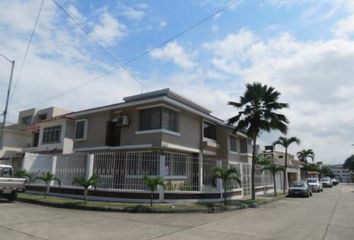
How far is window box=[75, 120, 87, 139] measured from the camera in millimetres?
23297

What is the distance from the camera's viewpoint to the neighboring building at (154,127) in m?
19.2

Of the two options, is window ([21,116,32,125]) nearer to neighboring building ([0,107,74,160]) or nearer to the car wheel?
neighboring building ([0,107,74,160])

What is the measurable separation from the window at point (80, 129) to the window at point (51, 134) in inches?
115

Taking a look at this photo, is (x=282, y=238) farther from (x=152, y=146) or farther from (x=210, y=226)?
(x=152, y=146)

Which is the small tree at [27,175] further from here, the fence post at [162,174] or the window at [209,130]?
the window at [209,130]

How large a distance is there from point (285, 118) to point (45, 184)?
56.1 feet

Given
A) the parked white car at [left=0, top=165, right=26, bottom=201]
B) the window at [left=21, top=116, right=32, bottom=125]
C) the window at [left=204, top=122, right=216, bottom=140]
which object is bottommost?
the parked white car at [left=0, top=165, right=26, bottom=201]

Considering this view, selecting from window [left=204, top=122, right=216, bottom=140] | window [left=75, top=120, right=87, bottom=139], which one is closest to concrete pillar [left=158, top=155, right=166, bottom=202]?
window [left=204, top=122, right=216, bottom=140]

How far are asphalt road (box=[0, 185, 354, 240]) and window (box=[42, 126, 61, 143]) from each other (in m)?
13.0

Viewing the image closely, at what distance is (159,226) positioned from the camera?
11.0m

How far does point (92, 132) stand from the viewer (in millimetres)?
22750

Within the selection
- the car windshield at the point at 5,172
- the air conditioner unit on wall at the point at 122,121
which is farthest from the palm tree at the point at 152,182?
the car windshield at the point at 5,172

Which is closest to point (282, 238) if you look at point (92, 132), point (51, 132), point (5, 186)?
point (5, 186)

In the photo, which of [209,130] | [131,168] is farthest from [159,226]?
[209,130]
